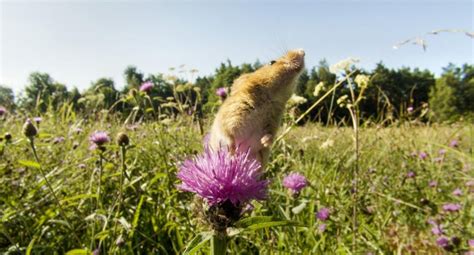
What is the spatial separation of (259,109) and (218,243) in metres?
0.30

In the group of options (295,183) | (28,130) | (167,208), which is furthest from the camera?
(167,208)

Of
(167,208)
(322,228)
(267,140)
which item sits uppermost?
(267,140)

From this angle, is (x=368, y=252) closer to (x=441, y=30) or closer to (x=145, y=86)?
(x=441, y=30)

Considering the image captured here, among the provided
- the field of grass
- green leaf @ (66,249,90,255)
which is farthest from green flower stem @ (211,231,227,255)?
green leaf @ (66,249,90,255)

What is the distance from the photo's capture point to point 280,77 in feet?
2.54

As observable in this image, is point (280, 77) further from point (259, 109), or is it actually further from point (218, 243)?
point (218, 243)

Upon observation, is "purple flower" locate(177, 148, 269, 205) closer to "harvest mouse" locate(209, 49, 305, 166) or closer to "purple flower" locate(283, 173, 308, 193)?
"harvest mouse" locate(209, 49, 305, 166)

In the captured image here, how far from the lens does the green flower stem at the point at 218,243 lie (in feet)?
2.31

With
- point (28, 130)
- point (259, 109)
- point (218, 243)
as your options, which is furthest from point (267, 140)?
point (28, 130)

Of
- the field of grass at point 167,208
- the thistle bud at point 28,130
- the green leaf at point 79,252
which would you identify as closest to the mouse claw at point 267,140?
the field of grass at point 167,208

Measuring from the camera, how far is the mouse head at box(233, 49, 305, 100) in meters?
0.77

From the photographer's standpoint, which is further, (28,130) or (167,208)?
(167,208)

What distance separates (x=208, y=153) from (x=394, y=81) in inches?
1847

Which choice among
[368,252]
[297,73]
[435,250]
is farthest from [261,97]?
[435,250]
